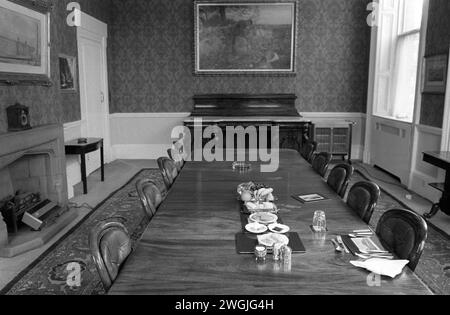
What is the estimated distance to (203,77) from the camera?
7.73m

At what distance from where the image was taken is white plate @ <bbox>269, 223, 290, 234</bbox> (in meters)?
2.12

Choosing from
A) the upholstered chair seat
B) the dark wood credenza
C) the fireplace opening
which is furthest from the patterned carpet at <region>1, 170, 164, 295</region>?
the dark wood credenza

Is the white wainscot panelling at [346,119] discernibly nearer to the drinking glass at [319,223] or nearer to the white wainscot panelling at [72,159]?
the white wainscot panelling at [72,159]

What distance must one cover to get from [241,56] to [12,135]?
196 inches

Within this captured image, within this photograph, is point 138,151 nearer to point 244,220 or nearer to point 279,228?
point 244,220

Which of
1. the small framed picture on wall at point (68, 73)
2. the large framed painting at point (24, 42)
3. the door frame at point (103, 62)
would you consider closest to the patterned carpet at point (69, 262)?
the large framed painting at point (24, 42)

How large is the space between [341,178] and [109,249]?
205cm

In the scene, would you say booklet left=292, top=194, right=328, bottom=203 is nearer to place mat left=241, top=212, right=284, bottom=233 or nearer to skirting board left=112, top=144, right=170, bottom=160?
place mat left=241, top=212, right=284, bottom=233

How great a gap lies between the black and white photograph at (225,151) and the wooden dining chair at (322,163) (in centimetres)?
2

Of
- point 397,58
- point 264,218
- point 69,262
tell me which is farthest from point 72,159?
point 397,58

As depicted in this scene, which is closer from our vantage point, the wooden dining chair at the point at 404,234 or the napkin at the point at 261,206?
the wooden dining chair at the point at 404,234

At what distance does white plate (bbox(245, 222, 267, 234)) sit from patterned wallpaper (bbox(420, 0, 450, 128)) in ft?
12.7

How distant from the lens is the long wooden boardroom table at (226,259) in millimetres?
1539
